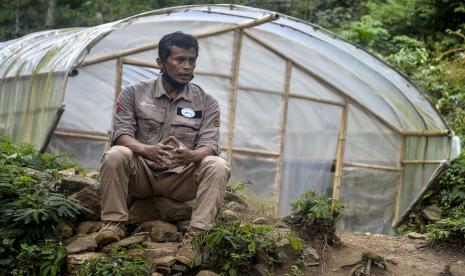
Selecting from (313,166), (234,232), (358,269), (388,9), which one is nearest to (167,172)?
(234,232)

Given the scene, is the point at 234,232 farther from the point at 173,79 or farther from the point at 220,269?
the point at 173,79

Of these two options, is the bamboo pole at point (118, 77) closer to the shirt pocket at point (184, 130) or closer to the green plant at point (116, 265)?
the shirt pocket at point (184, 130)

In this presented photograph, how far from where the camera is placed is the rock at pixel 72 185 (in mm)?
5289

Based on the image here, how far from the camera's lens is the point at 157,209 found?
5.26m

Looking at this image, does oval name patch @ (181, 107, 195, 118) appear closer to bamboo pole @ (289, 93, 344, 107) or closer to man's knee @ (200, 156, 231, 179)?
man's knee @ (200, 156, 231, 179)

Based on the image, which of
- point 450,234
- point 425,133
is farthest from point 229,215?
point 425,133

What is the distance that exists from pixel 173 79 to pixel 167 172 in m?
0.72

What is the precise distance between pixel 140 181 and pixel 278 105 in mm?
5889

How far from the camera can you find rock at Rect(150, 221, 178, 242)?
5.02m

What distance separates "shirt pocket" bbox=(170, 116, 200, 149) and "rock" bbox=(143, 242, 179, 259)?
76cm

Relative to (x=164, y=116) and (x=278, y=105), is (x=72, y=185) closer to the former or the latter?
(x=164, y=116)

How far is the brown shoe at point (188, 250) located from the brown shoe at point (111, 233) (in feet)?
1.42

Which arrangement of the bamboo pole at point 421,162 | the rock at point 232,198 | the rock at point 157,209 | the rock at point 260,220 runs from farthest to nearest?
the bamboo pole at point 421,162
the rock at point 232,198
the rock at point 260,220
the rock at point 157,209

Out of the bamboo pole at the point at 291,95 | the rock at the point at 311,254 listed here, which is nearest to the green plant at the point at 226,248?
the rock at the point at 311,254
